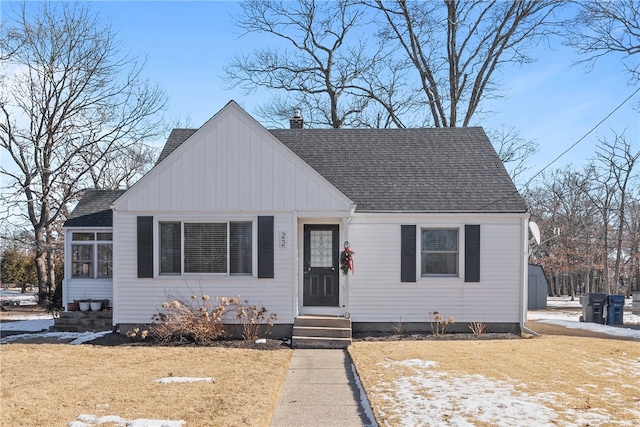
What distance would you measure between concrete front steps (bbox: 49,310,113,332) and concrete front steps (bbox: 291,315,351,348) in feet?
18.5

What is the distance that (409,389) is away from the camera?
707 centimetres

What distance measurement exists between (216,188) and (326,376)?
17.3 feet

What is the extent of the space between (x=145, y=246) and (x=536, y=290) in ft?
55.6

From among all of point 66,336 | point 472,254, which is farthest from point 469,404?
point 66,336

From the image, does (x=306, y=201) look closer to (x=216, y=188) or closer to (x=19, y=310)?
(x=216, y=188)

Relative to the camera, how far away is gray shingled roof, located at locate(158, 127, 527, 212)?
12.4m

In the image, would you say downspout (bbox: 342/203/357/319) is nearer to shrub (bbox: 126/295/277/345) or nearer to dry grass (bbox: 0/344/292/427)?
shrub (bbox: 126/295/277/345)

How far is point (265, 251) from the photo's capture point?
1152 cm

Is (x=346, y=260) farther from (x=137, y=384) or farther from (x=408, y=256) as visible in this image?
(x=137, y=384)

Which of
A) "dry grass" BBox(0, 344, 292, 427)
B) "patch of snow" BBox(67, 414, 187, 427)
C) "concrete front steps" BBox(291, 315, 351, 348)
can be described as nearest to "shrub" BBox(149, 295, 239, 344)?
"dry grass" BBox(0, 344, 292, 427)

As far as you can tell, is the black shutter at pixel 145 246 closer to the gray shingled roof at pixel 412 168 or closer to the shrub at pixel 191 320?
the shrub at pixel 191 320

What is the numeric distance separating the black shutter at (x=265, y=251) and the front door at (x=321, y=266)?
44.8 inches

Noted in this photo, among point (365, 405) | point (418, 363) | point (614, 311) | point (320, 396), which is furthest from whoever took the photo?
point (614, 311)

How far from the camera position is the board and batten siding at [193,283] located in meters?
11.6
